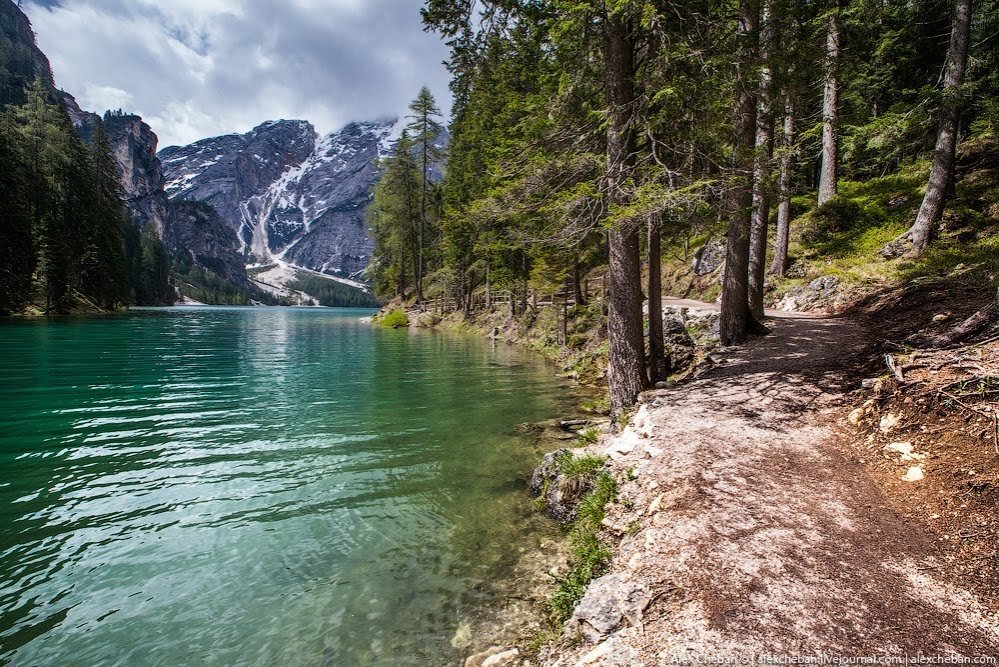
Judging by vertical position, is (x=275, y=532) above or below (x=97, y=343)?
below

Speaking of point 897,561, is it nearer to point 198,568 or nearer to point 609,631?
point 609,631

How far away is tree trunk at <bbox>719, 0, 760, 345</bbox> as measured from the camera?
741cm

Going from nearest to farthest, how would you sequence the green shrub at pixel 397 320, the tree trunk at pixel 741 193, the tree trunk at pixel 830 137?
the tree trunk at pixel 741 193 < the tree trunk at pixel 830 137 < the green shrub at pixel 397 320

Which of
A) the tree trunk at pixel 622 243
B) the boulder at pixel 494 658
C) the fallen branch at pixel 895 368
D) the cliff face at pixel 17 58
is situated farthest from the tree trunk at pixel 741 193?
the cliff face at pixel 17 58

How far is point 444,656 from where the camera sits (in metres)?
3.87

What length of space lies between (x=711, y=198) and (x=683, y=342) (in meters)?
4.97

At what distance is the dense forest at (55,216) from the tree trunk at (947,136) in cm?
6379

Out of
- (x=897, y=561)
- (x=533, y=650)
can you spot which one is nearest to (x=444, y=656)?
(x=533, y=650)

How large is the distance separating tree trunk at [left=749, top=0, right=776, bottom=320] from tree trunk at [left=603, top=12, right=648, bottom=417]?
88.1 inches

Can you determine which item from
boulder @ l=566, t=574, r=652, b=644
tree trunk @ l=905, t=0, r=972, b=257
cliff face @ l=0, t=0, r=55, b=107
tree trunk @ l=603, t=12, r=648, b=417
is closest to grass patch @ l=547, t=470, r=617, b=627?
boulder @ l=566, t=574, r=652, b=644

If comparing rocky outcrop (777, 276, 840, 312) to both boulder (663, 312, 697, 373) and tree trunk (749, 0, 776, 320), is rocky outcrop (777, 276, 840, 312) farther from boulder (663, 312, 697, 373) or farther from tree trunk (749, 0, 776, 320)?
boulder (663, 312, 697, 373)

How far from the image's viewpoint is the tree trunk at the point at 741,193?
741cm

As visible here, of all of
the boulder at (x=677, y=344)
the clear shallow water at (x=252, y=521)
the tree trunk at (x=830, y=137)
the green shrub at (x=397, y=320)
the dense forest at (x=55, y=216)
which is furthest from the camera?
the green shrub at (x=397, y=320)

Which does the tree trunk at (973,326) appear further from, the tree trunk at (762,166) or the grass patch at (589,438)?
the grass patch at (589,438)
